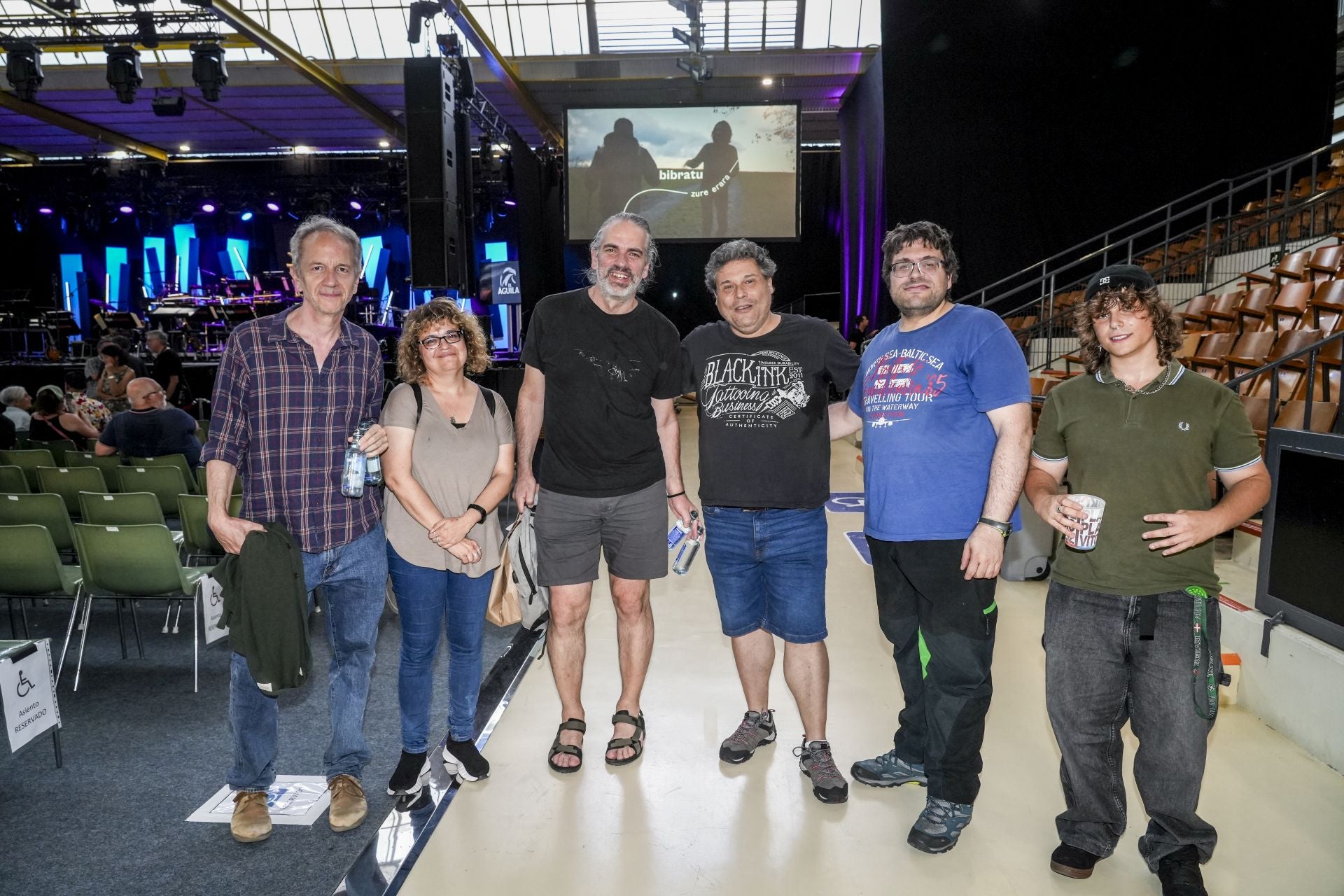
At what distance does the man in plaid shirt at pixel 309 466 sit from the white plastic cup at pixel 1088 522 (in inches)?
67.4

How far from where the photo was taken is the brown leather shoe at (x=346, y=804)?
2324 mm

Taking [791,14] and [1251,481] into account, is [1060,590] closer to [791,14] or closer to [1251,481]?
[1251,481]

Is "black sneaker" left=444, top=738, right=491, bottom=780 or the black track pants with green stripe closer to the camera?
the black track pants with green stripe

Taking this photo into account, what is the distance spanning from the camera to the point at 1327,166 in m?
10.4

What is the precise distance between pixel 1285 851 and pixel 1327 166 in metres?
11.4

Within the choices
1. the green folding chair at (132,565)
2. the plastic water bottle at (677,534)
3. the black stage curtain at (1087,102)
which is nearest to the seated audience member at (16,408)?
the green folding chair at (132,565)

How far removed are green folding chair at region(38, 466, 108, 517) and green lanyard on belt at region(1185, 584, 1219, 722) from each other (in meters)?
5.16

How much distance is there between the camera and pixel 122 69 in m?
9.15

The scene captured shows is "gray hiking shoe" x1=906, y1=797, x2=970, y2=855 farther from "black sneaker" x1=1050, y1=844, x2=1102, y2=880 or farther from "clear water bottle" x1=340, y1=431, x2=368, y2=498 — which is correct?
"clear water bottle" x1=340, y1=431, x2=368, y2=498

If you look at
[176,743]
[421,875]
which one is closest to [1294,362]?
[421,875]

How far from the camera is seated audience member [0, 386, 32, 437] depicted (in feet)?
23.8

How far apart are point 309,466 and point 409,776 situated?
93 cm

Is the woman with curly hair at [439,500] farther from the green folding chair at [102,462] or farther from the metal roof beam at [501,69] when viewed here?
the metal roof beam at [501,69]

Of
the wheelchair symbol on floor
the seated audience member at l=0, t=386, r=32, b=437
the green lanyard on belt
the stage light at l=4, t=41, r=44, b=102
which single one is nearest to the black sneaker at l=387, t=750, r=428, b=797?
the green lanyard on belt
